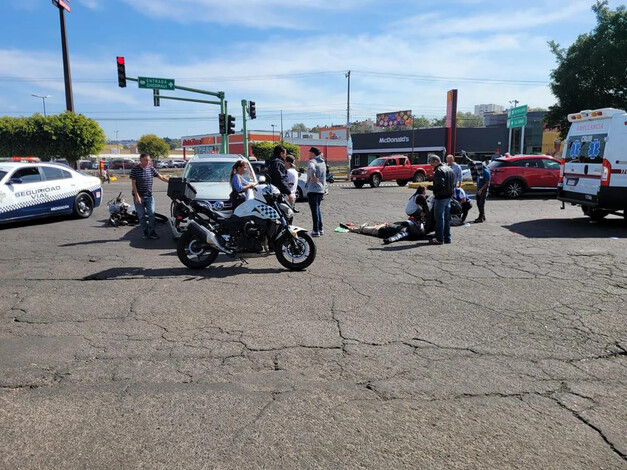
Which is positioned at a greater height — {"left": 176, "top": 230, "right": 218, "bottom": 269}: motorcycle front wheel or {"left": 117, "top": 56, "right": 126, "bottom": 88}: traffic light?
{"left": 117, "top": 56, "right": 126, "bottom": 88}: traffic light

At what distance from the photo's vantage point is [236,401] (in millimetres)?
3424

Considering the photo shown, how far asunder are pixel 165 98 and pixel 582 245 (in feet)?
70.1

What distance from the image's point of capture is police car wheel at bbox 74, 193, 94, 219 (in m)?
13.3

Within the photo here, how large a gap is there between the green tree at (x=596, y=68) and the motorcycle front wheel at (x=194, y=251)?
84.9 ft

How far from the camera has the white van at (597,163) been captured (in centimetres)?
1052

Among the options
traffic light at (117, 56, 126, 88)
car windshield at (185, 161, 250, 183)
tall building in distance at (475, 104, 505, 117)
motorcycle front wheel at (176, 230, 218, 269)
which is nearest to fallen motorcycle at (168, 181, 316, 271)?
motorcycle front wheel at (176, 230, 218, 269)

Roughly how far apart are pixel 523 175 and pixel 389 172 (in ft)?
33.9

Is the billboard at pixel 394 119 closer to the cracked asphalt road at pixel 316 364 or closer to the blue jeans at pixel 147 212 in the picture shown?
the blue jeans at pixel 147 212

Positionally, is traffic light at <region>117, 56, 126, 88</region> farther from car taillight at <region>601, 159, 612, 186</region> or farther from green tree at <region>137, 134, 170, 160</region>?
green tree at <region>137, 134, 170, 160</region>

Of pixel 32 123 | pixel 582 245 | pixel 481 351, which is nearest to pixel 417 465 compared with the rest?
pixel 481 351

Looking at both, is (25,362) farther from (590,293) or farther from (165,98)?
(165,98)

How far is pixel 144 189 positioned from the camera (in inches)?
385

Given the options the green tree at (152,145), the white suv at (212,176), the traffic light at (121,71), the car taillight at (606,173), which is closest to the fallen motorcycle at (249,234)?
the white suv at (212,176)

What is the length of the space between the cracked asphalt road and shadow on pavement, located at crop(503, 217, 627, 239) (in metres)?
2.90
